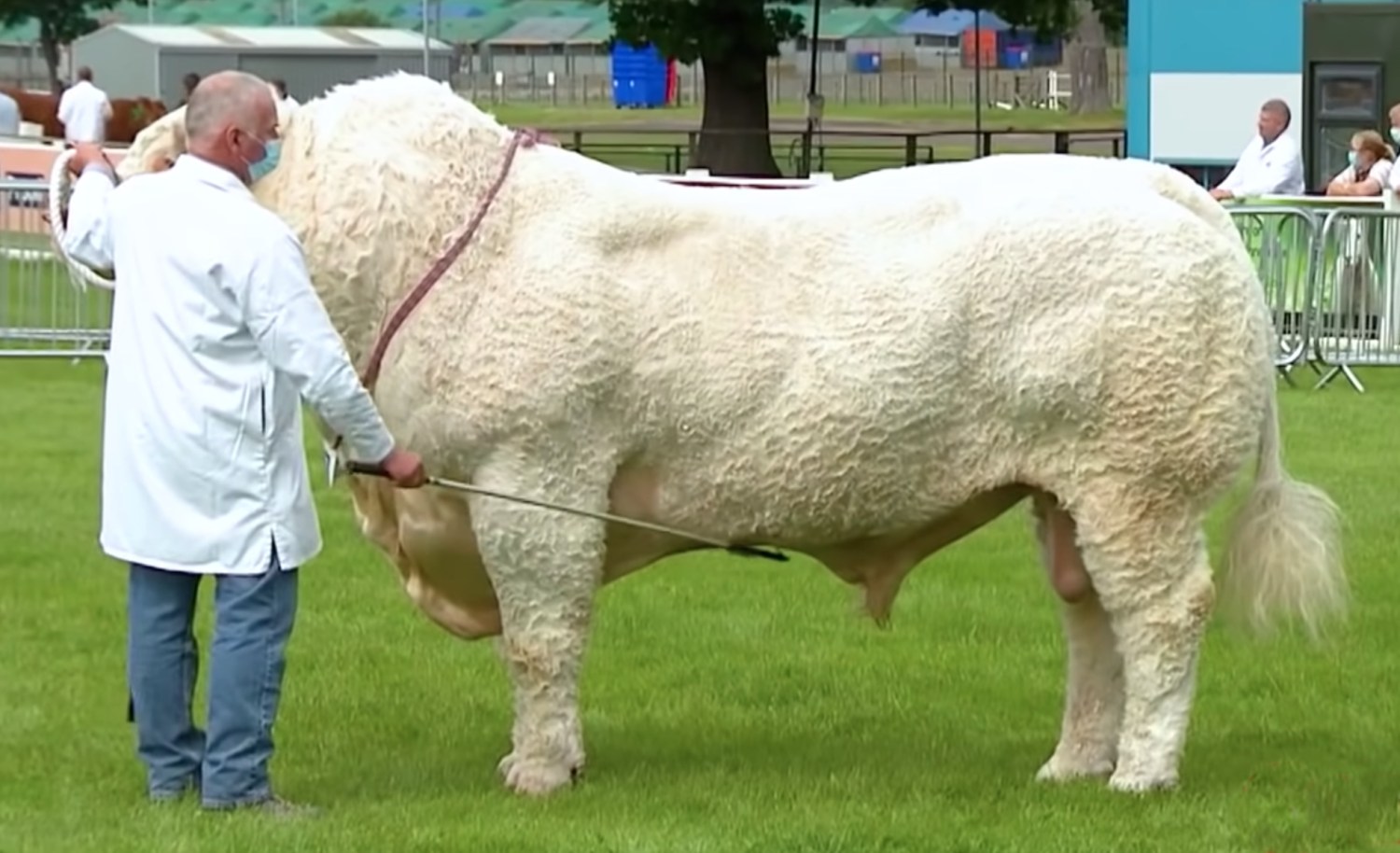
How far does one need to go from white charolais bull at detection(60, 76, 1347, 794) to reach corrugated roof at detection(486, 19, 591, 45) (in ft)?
305

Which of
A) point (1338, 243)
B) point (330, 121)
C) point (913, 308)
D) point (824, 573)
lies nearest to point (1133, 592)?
point (913, 308)

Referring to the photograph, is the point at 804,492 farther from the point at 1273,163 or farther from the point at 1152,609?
the point at 1273,163

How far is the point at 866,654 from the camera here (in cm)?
924

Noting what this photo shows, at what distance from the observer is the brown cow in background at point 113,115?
40281mm

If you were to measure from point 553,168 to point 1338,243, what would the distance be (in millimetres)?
11673

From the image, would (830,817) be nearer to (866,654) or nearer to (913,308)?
(913,308)

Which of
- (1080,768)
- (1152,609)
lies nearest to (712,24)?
(1080,768)

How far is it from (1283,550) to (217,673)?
294cm

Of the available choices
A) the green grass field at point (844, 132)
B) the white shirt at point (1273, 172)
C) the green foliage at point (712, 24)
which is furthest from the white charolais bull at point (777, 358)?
the green foliage at point (712, 24)

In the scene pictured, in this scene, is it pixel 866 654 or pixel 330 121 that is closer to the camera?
pixel 330 121

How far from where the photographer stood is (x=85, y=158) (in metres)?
7.26

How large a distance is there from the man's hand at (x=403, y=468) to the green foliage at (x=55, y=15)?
190 feet

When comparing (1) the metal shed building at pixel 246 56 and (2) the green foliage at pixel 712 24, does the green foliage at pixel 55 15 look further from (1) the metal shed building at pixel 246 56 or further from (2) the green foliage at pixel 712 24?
(2) the green foliage at pixel 712 24

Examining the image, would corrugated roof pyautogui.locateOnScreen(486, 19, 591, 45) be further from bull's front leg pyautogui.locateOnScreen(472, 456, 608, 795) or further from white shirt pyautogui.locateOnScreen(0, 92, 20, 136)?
bull's front leg pyautogui.locateOnScreen(472, 456, 608, 795)
